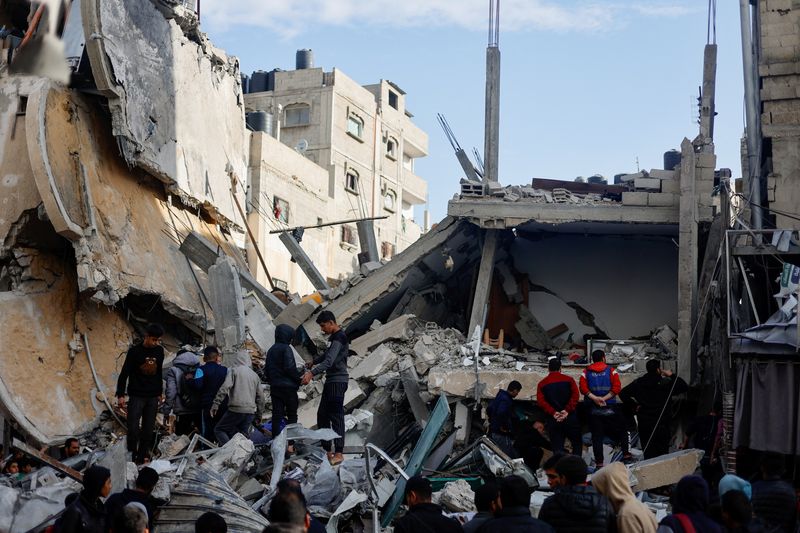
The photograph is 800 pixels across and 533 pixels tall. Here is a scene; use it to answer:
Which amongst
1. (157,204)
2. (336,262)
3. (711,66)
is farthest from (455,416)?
(336,262)

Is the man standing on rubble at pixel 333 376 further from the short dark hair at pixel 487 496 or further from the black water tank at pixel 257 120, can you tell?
the black water tank at pixel 257 120

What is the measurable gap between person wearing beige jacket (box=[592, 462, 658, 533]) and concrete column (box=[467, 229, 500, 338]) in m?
9.26

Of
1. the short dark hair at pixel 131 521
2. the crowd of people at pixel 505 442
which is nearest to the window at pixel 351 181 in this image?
the crowd of people at pixel 505 442

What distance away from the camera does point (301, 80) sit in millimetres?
37469

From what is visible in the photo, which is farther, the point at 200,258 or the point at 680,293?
the point at 200,258

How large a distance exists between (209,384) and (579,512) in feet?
20.2

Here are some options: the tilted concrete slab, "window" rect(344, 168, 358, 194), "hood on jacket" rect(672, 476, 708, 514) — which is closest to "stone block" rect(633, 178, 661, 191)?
the tilted concrete slab

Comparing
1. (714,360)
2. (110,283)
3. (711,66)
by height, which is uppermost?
(711,66)

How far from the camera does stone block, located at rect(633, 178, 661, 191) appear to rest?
611 inches

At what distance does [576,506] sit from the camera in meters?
5.93

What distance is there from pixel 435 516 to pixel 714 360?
848cm

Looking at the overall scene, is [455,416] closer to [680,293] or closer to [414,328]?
[414,328]

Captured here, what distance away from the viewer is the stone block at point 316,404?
13688 millimetres

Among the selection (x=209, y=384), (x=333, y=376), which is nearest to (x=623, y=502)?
(x=333, y=376)
